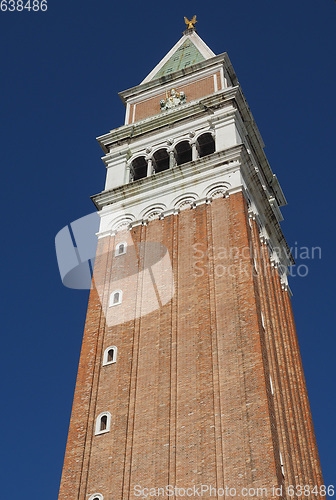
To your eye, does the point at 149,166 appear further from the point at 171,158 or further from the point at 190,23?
the point at 190,23

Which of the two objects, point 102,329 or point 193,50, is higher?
point 193,50

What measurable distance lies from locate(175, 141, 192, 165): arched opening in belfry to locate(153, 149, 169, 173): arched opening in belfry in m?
0.69

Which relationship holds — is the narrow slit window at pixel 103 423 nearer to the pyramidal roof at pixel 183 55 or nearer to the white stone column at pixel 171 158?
the white stone column at pixel 171 158

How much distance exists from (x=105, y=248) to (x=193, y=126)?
9.84 metres

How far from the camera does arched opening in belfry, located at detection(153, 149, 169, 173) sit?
140 ft

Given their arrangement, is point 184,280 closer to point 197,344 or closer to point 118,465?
point 197,344

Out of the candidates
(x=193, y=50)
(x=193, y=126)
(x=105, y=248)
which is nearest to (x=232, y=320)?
Answer: (x=105, y=248)

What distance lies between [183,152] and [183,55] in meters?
15.1

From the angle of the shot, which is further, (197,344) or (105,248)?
(105,248)

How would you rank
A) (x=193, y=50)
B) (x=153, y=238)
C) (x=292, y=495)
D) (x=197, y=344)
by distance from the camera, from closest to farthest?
1. (x=292, y=495)
2. (x=197, y=344)
3. (x=153, y=238)
4. (x=193, y=50)

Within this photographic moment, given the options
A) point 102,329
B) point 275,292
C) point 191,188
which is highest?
point 191,188

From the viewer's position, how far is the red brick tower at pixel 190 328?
86.5 ft

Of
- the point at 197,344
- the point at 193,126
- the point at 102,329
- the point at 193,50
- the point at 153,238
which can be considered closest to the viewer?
the point at 197,344

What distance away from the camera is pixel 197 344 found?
3017 centimetres
